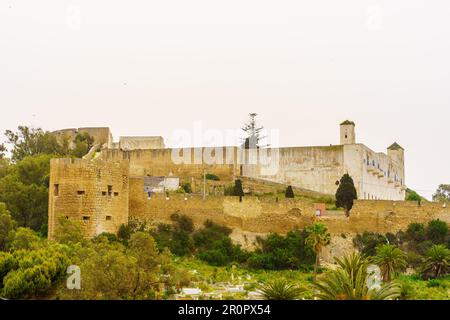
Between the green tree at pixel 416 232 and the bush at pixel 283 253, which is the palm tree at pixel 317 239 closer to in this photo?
the bush at pixel 283 253

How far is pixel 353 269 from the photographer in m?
19.0

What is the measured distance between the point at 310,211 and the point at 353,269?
941cm

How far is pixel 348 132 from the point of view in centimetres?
3847

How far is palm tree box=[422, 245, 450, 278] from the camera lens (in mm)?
25516

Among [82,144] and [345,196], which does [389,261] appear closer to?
[345,196]

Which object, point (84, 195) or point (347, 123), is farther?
point (347, 123)

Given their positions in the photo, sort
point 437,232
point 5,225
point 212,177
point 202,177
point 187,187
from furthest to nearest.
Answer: point 202,177 < point 212,177 < point 187,187 < point 437,232 < point 5,225

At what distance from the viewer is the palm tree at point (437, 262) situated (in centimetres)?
2552

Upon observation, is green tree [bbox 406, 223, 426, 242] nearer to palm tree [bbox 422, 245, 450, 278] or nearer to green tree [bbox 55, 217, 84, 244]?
palm tree [bbox 422, 245, 450, 278]

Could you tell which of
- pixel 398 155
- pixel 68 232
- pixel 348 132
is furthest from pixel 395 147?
pixel 68 232

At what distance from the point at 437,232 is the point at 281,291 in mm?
9978

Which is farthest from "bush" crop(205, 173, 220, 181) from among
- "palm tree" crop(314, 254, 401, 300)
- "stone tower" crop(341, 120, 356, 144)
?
"palm tree" crop(314, 254, 401, 300)

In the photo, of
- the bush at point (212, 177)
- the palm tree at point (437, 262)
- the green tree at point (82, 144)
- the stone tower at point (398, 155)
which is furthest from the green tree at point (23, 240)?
the stone tower at point (398, 155)
